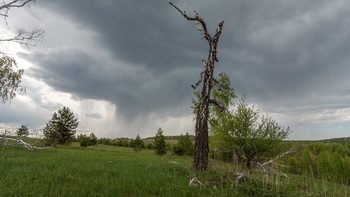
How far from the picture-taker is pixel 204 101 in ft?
31.7

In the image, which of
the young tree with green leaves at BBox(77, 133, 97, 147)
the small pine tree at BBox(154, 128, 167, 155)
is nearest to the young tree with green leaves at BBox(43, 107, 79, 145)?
the young tree with green leaves at BBox(77, 133, 97, 147)

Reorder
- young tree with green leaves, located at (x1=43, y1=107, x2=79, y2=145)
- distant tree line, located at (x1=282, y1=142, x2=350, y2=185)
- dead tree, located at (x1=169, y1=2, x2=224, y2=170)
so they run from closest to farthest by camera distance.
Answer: dead tree, located at (x1=169, y1=2, x2=224, y2=170) < distant tree line, located at (x1=282, y1=142, x2=350, y2=185) < young tree with green leaves, located at (x1=43, y1=107, x2=79, y2=145)

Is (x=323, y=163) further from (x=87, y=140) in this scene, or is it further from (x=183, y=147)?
(x=87, y=140)

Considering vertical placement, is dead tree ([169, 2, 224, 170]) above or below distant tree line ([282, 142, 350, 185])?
above

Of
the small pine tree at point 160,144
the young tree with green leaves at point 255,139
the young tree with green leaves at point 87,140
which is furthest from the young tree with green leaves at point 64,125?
the young tree with green leaves at point 255,139

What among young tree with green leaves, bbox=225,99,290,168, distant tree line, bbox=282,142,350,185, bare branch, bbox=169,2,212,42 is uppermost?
bare branch, bbox=169,2,212,42

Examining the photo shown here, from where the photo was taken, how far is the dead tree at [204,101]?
873 cm

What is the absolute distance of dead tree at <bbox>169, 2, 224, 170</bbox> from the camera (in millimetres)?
8734

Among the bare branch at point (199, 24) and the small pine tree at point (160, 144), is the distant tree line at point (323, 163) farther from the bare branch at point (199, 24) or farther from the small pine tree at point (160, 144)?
the small pine tree at point (160, 144)

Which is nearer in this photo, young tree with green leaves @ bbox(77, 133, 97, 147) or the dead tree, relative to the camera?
the dead tree

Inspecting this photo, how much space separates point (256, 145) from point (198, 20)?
39.0 feet

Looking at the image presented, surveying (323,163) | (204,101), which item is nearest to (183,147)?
(204,101)

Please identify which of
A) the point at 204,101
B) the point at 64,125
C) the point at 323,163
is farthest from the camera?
the point at 323,163

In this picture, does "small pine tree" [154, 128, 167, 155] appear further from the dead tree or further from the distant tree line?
the dead tree
